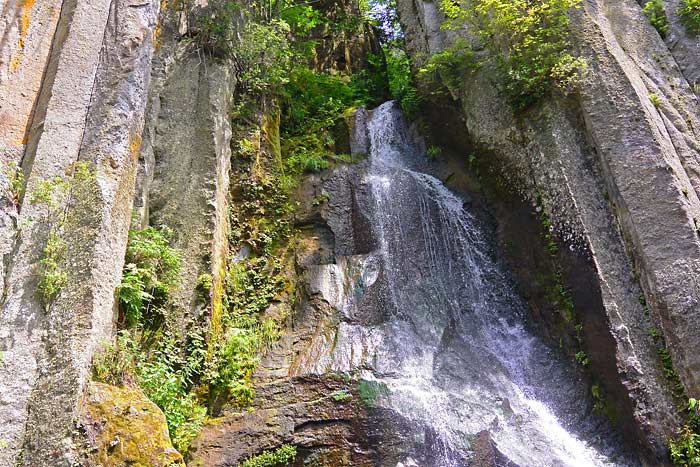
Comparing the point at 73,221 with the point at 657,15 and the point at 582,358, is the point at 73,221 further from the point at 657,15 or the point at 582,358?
the point at 657,15

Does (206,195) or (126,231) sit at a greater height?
(206,195)

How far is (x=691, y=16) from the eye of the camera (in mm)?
10703

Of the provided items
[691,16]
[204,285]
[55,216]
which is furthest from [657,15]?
[55,216]

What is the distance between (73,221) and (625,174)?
7.40 meters

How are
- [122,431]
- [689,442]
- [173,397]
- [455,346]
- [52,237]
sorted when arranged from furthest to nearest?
[455,346] → [689,442] → [173,397] → [52,237] → [122,431]

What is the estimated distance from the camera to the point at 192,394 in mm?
6957

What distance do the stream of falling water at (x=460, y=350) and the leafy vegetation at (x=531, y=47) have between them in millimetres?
2790

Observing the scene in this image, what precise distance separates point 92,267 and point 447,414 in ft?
15.3

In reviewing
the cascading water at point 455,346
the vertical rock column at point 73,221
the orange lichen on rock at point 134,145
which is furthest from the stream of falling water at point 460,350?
the orange lichen on rock at point 134,145

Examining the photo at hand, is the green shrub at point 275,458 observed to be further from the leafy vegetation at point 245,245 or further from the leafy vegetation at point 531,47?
the leafy vegetation at point 531,47

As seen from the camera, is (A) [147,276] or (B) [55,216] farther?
(A) [147,276]

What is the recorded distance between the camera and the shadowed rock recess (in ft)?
19.3

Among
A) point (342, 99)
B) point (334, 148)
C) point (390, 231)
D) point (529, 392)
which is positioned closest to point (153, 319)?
point (390, 231)

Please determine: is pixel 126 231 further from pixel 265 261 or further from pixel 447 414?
pixel 447 414
